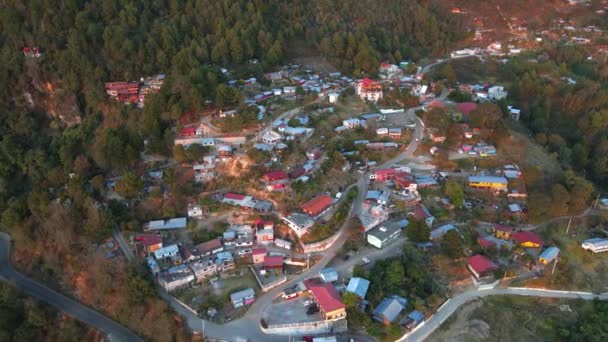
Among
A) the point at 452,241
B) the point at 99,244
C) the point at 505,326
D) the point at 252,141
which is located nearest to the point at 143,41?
the point at 252,141

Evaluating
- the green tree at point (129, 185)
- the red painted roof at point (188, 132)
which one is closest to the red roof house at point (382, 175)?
the red painted roof at point (188, 132)

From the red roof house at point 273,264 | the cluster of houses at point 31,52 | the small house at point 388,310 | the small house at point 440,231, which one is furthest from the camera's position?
the cluster of houses at point 31,52

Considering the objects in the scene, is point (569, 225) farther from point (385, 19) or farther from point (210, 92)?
point (385, 19)

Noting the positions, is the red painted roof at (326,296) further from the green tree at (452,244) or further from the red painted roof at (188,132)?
the red painted roof at (188,132)

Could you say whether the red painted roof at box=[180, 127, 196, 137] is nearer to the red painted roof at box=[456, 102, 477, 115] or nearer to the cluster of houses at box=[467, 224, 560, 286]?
the cluster of houses at box=[467, 224, 560, 286]

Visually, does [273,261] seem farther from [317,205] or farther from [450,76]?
[450,76]

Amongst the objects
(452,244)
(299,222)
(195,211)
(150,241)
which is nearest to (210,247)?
(195,211)

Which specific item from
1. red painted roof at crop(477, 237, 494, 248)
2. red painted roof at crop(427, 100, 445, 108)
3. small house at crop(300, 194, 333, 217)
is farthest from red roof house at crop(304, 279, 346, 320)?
red painted roof at crop(427, 100, 445, 108)
